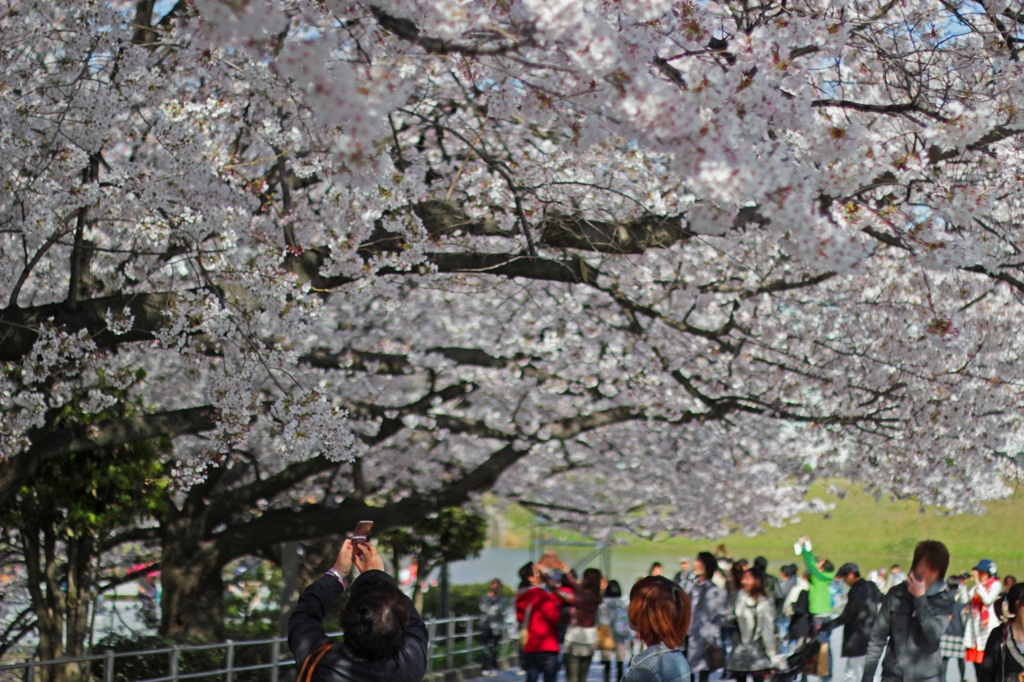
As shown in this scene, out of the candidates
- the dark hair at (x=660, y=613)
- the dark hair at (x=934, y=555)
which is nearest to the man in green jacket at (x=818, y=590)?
the dark hair at (x=934, y=555)

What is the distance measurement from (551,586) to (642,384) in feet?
16.6

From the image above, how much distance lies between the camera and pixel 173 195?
19.4 ft

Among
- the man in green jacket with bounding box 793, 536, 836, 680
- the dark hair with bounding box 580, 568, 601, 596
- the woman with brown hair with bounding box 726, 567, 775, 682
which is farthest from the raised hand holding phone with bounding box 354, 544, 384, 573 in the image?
the man in green jacket with bounding box 793, 536, 836, 680

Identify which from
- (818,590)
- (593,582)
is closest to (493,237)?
(593,582)

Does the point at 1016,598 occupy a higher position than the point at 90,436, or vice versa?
the point at 90,436

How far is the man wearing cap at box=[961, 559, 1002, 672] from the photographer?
1123 cm

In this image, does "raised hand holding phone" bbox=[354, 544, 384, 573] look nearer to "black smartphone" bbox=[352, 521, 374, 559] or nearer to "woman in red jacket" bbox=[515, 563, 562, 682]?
"black smartphone" bbox=[352, 521, 374, 559]

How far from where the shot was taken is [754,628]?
31.2ft

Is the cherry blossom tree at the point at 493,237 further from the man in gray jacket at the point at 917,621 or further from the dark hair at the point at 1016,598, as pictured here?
the dark hair at the point at 1016,598

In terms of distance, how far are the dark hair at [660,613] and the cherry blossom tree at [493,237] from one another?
1.27 m

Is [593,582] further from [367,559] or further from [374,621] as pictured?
[374,621]

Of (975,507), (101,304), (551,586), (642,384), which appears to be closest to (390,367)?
(642,384)

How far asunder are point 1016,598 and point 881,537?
71.1 metres

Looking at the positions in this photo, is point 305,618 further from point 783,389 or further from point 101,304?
point 783,389
